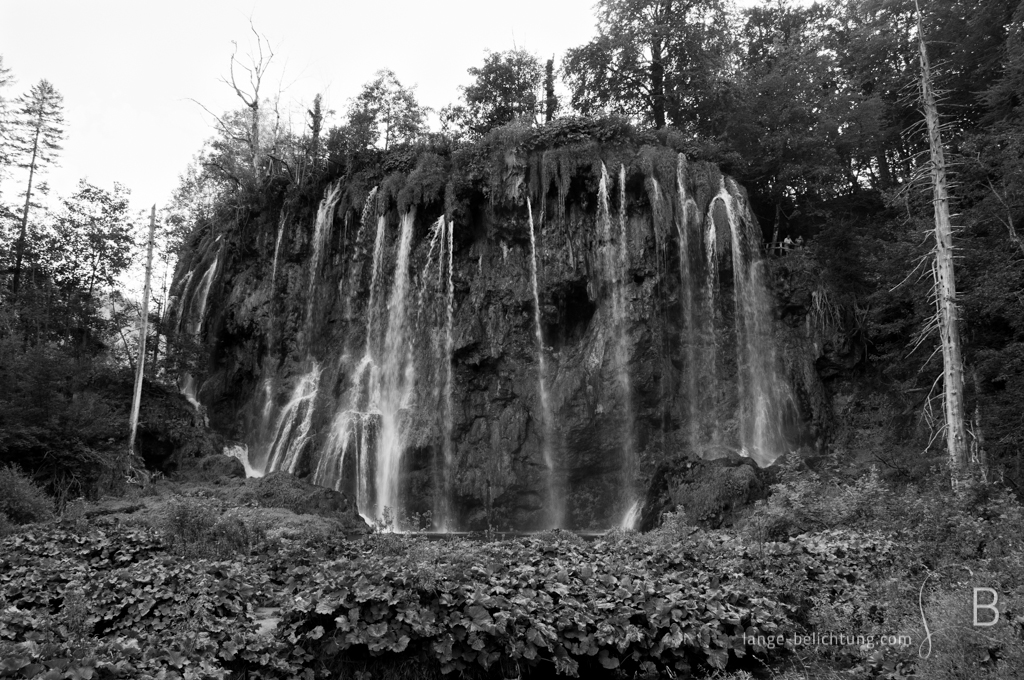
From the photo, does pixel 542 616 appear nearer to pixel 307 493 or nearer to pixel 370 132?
pixel 307 493

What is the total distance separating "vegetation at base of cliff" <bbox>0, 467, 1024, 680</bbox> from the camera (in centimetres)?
550

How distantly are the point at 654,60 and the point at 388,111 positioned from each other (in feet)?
42.6

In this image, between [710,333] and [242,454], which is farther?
[242,454]

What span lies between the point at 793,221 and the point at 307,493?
22302 mm

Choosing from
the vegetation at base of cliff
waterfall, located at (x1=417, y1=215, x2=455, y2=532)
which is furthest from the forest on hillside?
waterfall, located at (x1=417, y1=215, x2=455, y2=532)

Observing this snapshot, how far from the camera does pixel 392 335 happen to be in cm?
2564

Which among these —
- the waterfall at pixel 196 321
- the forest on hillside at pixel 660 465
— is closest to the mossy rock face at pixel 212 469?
the forest on hillside at pixel 660 465

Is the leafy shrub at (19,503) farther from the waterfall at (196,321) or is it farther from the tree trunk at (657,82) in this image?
the tree trunk at (657,82)

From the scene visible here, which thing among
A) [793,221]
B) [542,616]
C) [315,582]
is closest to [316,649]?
[315,582]

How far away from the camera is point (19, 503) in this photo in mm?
14094

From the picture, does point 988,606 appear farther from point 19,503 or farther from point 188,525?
point 19,503

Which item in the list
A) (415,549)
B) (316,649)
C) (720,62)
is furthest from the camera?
(720,62)

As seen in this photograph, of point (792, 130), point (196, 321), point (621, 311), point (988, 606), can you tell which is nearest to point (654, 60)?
point (792, 130)

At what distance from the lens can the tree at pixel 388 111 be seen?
3291 centimetres
